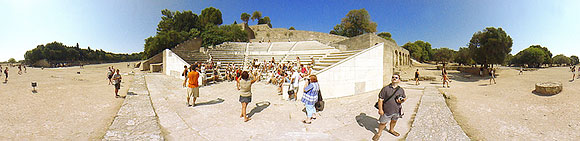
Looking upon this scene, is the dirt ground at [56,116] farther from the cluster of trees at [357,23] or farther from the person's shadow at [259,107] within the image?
the cluster of trees at [357,23]

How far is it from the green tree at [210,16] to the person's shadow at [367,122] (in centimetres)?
4512

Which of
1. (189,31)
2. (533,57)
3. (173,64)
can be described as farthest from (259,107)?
(533,57)

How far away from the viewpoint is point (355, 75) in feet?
25.0

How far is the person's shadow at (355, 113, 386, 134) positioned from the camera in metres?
3.79

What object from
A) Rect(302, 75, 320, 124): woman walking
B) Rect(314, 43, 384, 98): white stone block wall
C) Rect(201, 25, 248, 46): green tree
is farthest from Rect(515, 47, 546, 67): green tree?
Rect(302, 75, 320, 124): woman walking

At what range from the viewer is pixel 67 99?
6.18 meters

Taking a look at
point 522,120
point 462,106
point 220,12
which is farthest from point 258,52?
point 220,12

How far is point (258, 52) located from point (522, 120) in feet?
62.3

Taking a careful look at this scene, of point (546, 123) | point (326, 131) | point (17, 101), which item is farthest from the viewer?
point (17, 101)

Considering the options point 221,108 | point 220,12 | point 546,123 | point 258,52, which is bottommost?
point 546,123

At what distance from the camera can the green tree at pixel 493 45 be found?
69.9ft

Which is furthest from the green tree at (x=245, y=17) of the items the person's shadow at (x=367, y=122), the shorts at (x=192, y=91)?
the person's shadow at (x=367, y=122)

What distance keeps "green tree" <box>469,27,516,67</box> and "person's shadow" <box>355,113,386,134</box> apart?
27.9 m

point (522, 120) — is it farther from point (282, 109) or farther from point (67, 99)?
point (67, 99)
